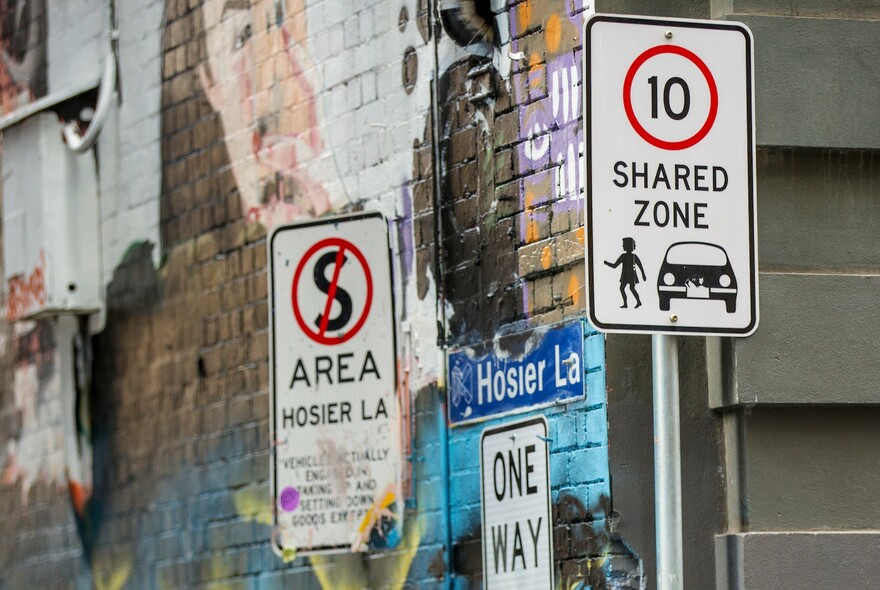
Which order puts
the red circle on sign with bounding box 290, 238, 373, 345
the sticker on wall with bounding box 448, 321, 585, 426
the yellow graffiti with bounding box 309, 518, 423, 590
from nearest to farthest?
the sticker on wall with bounding box 448, 321, 585, 426
the red circle on sign with bounding box 290, 238, 373, 345
the yellow graffiti with bounding box 309, 518, 423, 590

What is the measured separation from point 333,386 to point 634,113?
3.48 m

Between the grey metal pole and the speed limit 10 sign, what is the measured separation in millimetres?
96

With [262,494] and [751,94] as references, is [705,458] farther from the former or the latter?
[262,494]

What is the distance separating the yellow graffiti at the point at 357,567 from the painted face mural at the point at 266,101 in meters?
1.73

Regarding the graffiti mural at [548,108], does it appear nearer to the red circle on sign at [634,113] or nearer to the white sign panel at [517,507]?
the white sign panel at [517,507]

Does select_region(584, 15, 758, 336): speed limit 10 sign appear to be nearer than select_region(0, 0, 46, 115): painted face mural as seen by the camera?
Yes

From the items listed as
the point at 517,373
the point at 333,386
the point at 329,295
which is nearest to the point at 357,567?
the point at 333,386

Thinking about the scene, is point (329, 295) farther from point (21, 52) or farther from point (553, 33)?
point (21, 52)

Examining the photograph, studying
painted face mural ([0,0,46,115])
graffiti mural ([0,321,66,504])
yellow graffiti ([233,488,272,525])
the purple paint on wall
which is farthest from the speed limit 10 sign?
painted face mural ([0,0,46,115])

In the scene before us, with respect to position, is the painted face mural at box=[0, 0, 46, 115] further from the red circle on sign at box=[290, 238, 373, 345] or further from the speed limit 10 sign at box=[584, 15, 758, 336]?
the speed limit 10 sign at box=[584, 15, 758, 336]

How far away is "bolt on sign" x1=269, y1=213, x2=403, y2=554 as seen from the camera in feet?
26.9

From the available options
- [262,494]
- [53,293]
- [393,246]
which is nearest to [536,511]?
[393,246]

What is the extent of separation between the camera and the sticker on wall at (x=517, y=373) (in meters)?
7.44

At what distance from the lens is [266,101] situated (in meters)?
10.2
